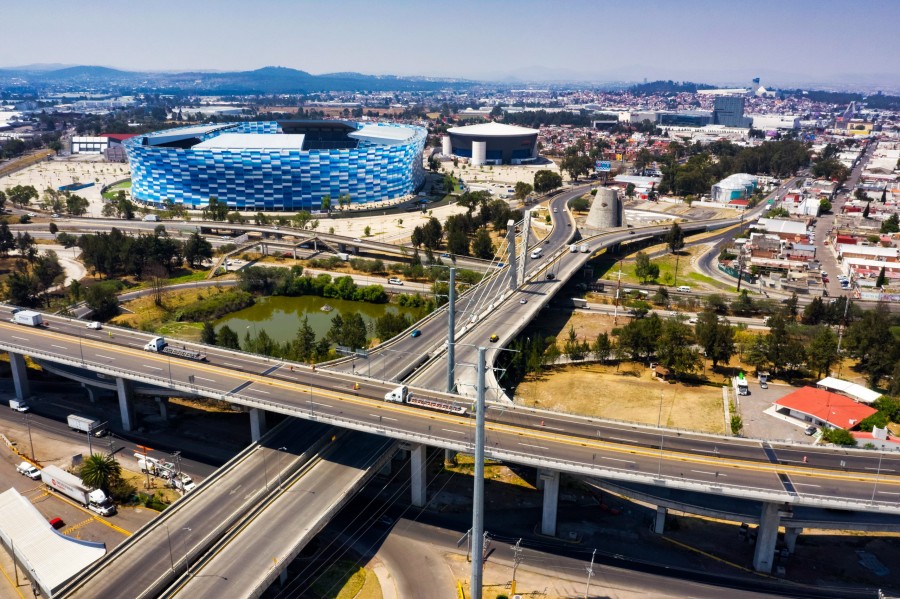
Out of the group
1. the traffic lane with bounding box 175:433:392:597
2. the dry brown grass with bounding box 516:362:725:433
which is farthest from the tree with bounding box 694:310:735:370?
the traffic lane with bounding box 175:433:392:597

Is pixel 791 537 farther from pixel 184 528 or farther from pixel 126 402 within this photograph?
pixel 126 402

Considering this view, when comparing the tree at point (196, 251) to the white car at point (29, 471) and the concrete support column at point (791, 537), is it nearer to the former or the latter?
the white car at point (29, 471)

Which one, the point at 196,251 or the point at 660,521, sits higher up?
the point at 196,251

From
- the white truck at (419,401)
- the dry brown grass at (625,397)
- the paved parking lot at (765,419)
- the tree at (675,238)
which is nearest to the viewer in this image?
the white truck at (419,401)

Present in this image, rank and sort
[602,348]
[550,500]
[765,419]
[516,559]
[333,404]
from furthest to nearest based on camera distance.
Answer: [602,348] < [765,419] < [333,404] < [550,500] < [516,559]

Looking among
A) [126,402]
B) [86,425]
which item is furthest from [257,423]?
[86,425]

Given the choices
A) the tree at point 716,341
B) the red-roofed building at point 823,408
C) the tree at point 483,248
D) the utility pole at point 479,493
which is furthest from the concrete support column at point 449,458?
the tree at point 483,248
